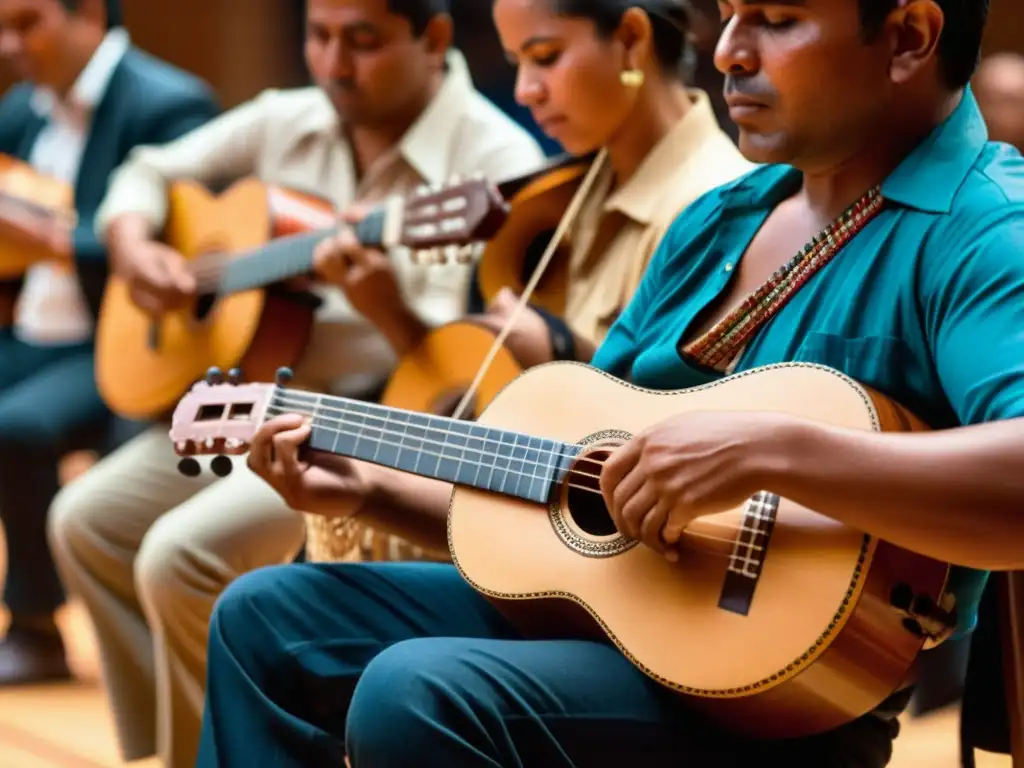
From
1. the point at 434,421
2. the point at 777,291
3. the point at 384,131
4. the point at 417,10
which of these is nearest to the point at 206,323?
the point at 384,131

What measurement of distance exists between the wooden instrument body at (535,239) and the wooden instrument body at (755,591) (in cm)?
85

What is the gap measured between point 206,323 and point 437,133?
67 cm

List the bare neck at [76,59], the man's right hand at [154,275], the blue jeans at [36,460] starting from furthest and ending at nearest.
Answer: the bare neck at [76,59] → the blue jeans at [36,460] → the man's right hand at [154,275]

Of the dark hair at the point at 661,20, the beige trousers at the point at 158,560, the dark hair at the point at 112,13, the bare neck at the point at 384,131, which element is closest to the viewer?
the dark hair at the point at 661,20

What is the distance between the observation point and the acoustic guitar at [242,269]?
2.41 m

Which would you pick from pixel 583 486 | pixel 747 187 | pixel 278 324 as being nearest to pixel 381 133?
pixel 278 324

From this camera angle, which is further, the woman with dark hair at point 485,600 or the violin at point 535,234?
the violin at point 535,234

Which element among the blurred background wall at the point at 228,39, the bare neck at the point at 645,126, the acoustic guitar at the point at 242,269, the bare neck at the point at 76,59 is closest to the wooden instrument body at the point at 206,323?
the acoustic guitar at the point at 242,269

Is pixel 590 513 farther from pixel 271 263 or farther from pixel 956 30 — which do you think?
pixel 271 263

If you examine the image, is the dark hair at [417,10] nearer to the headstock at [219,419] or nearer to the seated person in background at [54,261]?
the seated person in background at [54,261]

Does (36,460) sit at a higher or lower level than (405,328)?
lower

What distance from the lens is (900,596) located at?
4.29 feet

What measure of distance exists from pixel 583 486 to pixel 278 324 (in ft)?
4.68

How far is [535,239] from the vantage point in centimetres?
244
